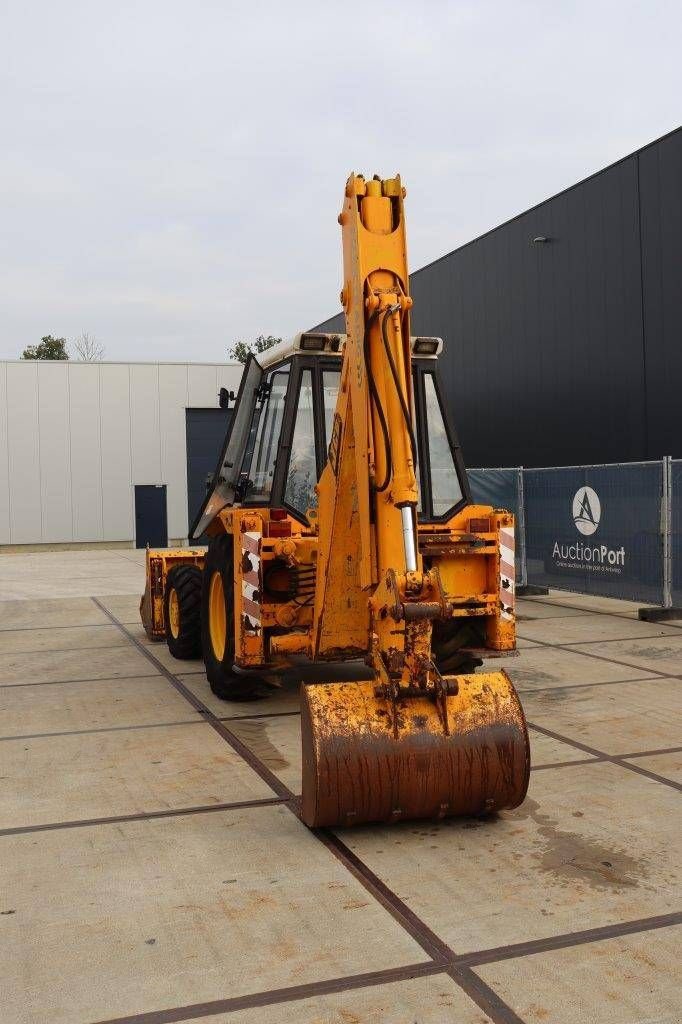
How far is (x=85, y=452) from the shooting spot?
28.0 metres

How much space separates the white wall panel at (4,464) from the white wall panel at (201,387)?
17.2ft

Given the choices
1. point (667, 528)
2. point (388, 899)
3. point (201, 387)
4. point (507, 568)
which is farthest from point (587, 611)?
point (201, 387)

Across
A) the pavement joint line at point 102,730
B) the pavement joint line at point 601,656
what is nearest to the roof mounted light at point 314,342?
the pavement joint line at point 102,730

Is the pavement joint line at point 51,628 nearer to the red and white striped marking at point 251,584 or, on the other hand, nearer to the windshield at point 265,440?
the windshield at point 265,440

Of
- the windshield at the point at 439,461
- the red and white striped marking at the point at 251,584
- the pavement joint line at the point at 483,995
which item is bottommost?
the pavement joint line at the point at 483,995

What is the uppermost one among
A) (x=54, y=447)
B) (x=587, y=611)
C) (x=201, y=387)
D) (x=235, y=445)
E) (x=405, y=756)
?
(x=201, y=387)

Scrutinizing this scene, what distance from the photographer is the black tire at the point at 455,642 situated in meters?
7.44

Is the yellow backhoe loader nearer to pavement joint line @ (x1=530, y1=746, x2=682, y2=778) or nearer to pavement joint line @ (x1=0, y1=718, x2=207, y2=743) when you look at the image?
pavement joint line @ (x1=0, y1=718, x2=207, y2=743)

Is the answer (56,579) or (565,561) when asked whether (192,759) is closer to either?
(565,561)

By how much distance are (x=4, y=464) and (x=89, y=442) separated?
7.98 ft

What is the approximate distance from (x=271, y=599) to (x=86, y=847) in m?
2.83

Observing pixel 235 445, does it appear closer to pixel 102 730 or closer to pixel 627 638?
pixel 102 730

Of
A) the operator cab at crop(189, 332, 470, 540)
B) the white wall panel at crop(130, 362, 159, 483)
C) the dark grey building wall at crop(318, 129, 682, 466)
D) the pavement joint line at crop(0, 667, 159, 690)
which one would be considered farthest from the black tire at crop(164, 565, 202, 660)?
the white wall panel at crop(130, 362, 159, 483)

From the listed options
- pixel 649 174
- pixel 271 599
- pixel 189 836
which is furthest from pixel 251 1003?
pixel 649 174
